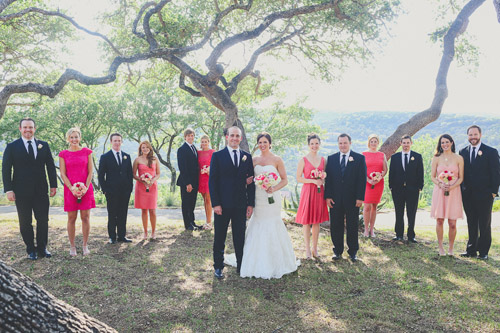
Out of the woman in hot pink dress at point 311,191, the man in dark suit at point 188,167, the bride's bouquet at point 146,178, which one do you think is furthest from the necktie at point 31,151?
the woman in hot pink dress at point 311,191

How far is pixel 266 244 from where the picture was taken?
19.0ft

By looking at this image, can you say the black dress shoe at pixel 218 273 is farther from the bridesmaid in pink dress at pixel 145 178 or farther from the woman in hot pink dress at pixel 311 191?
the bridesmaid in pink dress at pixel 145 178

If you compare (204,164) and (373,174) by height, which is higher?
(204,164)

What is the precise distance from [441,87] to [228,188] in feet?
25.4

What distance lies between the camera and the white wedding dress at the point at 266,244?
18.8 feet

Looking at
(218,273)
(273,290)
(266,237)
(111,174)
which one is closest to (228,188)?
(266,237)

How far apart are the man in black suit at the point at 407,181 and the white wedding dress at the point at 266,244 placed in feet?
11.8

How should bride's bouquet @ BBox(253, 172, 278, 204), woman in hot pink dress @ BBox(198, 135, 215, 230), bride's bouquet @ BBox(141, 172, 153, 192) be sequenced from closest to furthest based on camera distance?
bride's bouquet @ BBox(253, 172, 278, 204)
bride's bouquet @ BBox(141, 172, 153, 192)
woman in hot pink dress @ BBox(198, 135, 215, 230)

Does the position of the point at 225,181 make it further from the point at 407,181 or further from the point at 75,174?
the point at 407,181

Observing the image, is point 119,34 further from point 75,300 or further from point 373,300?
point 373,300

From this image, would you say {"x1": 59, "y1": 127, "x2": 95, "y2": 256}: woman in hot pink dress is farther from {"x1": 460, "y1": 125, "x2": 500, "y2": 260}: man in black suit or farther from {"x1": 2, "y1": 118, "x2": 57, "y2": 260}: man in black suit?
{"x1": 460, "y1": 125, "x2": 500, "y2": 260}: man in black suit

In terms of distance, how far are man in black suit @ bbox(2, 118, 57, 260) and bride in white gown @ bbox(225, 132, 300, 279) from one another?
133 inches

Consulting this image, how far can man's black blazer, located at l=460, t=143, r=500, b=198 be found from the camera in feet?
21.8

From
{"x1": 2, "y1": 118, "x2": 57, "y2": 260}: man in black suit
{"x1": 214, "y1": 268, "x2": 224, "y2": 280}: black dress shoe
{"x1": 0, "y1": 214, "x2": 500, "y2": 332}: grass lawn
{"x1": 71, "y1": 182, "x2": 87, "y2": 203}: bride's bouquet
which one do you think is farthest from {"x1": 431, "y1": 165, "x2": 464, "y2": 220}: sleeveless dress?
{"x1": 2, "y1": 118, "x2": 57, "y2": 260}: man in black suit
